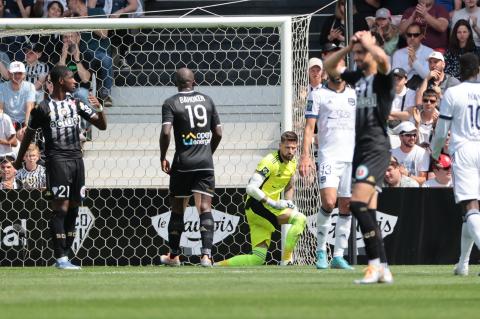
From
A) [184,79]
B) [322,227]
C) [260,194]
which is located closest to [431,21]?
[260,194]

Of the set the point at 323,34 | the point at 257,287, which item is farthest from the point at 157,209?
the point at 257,287

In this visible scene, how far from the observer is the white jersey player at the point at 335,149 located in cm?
1419

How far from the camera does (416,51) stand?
19781 mm

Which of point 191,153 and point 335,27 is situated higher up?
point 335,27

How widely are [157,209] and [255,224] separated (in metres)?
1.65

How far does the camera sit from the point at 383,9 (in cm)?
1977

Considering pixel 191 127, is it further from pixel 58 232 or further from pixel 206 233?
pixel 58 232

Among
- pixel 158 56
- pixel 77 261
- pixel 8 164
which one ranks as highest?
pixel 158 56

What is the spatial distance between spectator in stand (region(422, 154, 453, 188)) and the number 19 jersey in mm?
3687

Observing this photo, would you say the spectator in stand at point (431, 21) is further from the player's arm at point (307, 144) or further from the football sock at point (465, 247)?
the football sock at point (465, 247)

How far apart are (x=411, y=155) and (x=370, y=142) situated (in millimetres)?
7146

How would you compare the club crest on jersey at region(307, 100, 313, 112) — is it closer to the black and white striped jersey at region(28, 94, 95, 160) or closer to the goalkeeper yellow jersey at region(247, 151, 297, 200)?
the goalkeeper yellow jersey at region(247, 151, 297, 200)

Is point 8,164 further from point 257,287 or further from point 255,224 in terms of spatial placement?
point 257,287

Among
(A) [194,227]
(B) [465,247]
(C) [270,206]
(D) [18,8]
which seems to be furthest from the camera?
(D) [18,8]
